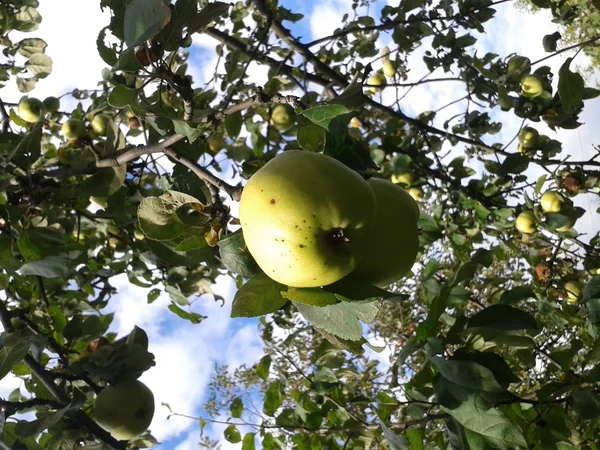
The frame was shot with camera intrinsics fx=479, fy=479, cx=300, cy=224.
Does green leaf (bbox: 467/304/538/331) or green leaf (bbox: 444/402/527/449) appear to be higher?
green leaf (bbox: 467/304/538/331)

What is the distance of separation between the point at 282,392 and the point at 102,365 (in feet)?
2.87

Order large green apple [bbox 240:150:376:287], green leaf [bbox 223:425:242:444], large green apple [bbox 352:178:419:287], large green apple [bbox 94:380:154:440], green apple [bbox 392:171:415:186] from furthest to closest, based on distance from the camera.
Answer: green apple [bbox 392:171:415:186], green leaf [bbox 223:425:242:444], large green apple [bbox 94:380:154:440], large green apple [bbox 352:178:419:287], large green apple [bbox 240:150:376:287]

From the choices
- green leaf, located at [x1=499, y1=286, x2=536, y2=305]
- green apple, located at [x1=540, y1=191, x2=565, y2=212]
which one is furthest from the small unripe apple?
green leaf, located at [x1=499, y1=286, x2=536, y2=305]

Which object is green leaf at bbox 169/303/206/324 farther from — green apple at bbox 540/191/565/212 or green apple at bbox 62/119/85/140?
green apple at bbox 540/191/565/212

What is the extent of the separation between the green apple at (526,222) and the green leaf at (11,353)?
2.42 meters

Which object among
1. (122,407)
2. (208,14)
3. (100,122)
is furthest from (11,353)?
(100,122)

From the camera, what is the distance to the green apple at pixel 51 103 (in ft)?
8.89

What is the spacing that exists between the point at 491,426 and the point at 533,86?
1.92m

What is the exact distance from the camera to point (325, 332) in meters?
1.05

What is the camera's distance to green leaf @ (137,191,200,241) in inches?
45.0

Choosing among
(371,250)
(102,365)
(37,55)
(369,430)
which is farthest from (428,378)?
(37,55)

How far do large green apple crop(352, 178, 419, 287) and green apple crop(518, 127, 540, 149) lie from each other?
2.19 metres

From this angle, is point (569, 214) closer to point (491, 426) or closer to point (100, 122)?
point (491, 426)

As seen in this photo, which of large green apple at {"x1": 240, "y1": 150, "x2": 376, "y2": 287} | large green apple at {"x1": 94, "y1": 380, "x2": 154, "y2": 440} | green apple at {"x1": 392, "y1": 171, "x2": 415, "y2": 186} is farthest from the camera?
green apple at {"x1": 392, "y1": 171, "x2": 415, "y2": 186}
